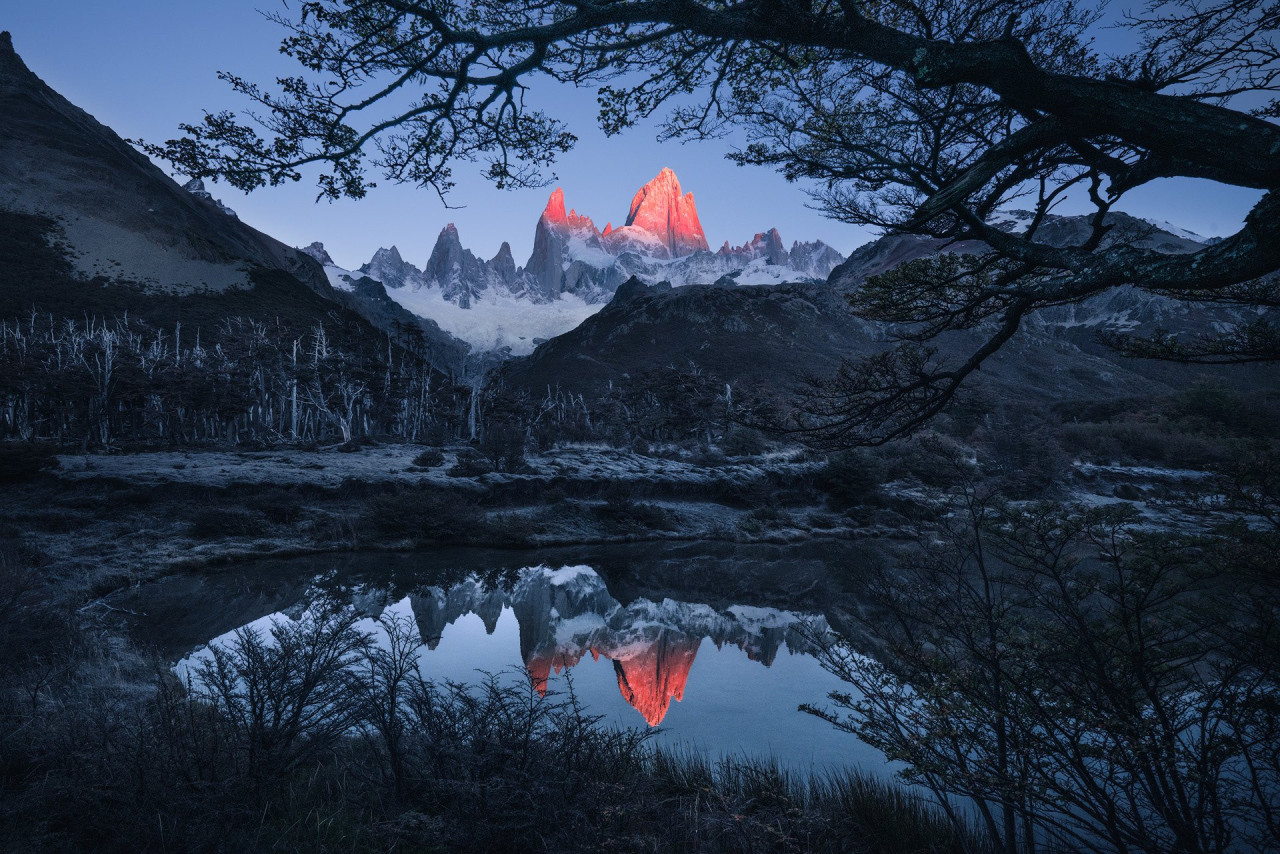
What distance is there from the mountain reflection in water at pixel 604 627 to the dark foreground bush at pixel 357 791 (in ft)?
11.2

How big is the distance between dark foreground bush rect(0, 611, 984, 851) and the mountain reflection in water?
3408 mm

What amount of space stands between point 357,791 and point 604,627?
24.4 ft

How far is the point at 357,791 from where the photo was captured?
3871mm

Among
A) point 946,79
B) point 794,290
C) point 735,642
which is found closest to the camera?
point 946,79

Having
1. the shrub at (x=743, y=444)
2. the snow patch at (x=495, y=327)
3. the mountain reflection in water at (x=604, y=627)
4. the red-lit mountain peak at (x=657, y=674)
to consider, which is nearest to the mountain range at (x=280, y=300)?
the shrub at (x=743, y=444)

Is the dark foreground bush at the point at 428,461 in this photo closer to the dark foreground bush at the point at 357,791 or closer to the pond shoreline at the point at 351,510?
Answer: the pond shoreline at the point at 351,510

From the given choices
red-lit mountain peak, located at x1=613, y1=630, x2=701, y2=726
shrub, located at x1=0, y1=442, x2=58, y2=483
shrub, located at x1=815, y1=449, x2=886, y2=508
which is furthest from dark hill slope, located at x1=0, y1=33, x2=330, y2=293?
red-lit mountain peak, located at x1=613, y1=630, x2=701, y2=726

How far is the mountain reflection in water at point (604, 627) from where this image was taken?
8.48 meters

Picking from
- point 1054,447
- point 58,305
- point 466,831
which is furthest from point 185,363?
point 1054,447

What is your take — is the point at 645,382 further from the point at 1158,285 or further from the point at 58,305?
the point at 58,305

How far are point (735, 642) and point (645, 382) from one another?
141 feet

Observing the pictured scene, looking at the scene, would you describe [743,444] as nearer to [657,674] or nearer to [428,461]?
[428,461]

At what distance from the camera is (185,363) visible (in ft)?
132

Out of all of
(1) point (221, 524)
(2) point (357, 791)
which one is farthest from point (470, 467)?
(2) point (357, 791)
